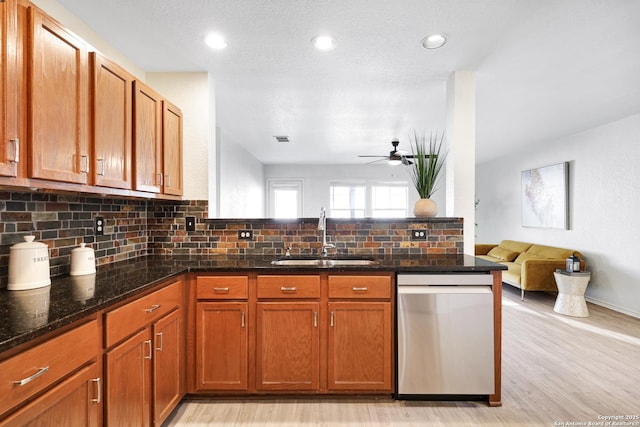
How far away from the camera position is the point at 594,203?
4371mm

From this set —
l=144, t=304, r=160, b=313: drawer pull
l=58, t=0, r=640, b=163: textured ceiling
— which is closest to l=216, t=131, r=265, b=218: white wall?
l=58, t=0, r=640, b=163: textured ceiling

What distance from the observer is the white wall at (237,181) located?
15.0 ft

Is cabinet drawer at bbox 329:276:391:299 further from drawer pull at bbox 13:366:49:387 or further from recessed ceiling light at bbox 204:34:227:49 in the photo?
recessed ceiling light at bbox 204:34:227:49

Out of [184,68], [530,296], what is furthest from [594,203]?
[184,68]

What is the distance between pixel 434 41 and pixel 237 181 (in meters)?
3.92

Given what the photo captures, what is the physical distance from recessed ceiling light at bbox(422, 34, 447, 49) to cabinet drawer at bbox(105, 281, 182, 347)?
7.47ft

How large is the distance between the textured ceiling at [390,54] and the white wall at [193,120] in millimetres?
91

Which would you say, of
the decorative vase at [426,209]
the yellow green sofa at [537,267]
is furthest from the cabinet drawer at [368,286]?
the yellow green sofa at [537,267]

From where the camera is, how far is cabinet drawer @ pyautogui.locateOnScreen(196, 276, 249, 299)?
2.06 meters

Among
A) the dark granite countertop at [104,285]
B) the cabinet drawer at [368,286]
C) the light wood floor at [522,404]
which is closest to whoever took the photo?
the dark granite countertop at [104,285]

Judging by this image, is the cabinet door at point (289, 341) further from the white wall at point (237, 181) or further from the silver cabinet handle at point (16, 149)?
the white wall at point (237, 181)

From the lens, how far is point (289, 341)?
207 cm

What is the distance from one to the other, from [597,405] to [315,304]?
1.95 m

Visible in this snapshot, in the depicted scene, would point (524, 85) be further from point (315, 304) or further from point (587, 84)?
point (315, 304)
